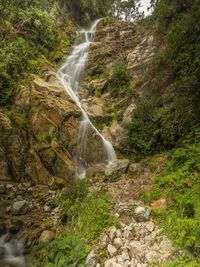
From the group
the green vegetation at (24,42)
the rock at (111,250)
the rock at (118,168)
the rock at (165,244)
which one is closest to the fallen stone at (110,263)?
the rock at (111,250)

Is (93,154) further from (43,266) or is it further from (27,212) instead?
(43,266)

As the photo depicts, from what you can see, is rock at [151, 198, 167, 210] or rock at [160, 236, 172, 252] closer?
rock at [160, 236, 172, 252]

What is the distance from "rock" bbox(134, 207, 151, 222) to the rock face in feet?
11.1

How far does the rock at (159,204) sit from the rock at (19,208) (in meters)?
3.43

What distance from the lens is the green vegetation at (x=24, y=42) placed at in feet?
35.7

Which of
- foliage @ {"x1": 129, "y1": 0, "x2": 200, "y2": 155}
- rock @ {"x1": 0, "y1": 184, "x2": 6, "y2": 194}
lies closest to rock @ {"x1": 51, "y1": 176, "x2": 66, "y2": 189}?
rock @ {"x1": 0, "y1": 184, "x2": 6, "y2": 194}

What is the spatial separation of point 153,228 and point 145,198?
1121mm

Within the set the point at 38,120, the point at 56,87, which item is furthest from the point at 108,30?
the point at 38,120

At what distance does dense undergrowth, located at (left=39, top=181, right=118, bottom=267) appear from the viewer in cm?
527

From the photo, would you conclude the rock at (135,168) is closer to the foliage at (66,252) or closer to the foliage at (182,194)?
the foliage at (182,194)

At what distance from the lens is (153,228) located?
17.8 feet

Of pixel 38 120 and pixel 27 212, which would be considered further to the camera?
pixel 38 120

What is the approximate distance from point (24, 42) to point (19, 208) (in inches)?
339

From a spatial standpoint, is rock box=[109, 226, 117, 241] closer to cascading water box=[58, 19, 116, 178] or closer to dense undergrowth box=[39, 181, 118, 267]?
dense undergrowth box=[39, 181, 118, 267]
